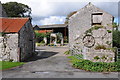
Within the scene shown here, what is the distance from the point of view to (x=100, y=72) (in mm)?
10852

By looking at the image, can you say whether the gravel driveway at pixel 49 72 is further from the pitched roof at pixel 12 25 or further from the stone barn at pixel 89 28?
the stone barn at pixel 89 28

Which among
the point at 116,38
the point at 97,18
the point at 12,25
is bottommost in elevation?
the point at 116,38

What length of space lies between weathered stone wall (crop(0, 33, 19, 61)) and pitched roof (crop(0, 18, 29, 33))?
820 mm

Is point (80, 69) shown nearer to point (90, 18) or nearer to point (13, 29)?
point (13, 29)

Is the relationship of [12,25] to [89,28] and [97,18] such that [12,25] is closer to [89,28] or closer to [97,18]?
[89,28]

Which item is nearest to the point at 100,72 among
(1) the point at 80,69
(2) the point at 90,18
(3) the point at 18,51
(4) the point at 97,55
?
(1) the point at 80,69

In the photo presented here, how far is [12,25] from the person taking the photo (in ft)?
51.9

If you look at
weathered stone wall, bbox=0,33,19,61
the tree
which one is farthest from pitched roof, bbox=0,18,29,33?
the tree

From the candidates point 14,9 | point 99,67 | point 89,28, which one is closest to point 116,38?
point 89,28

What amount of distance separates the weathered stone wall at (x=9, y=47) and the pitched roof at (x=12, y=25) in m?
0.82

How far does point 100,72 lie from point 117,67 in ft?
6.18

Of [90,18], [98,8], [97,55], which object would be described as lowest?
[97,55]

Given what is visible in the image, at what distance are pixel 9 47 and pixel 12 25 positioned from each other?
10.1 ft

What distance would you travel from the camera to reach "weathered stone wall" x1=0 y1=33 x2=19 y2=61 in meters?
14.3
